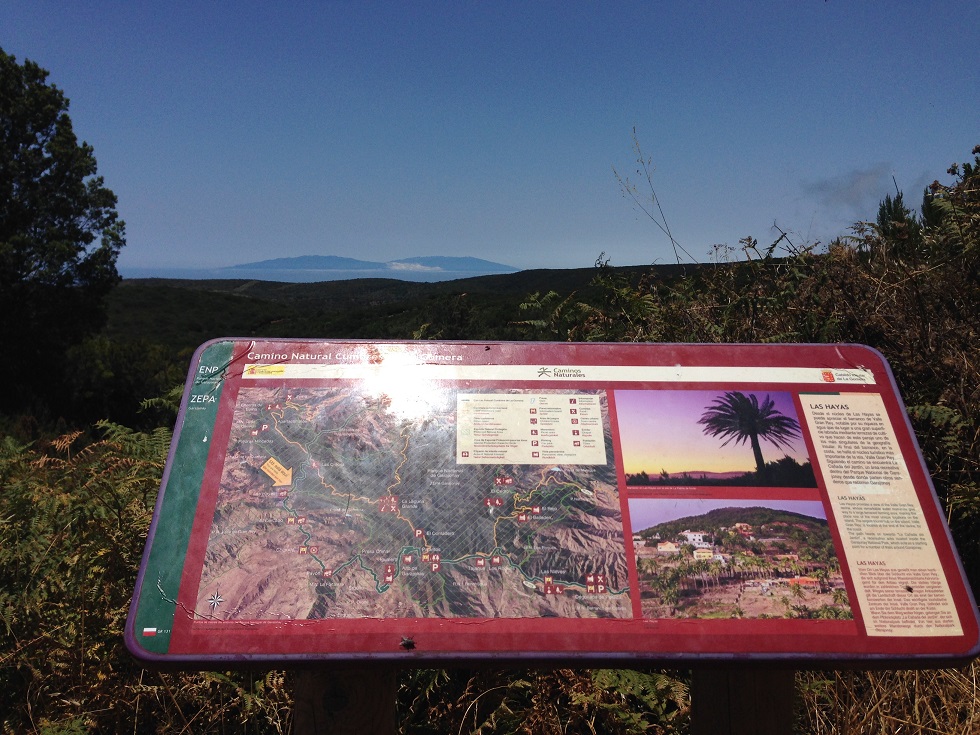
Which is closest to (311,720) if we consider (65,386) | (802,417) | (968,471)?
(802,417)

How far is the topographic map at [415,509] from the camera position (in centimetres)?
179

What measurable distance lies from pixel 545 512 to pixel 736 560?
555 mm

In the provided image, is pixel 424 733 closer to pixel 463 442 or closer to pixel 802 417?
pixel 463 442

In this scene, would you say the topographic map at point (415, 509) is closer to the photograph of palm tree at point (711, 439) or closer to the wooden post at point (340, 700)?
the photograph of palm tree at point (711, 439)

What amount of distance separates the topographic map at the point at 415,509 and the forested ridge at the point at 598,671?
93cm

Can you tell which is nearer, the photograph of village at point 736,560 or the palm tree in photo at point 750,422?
the photograph of village at point 736,560

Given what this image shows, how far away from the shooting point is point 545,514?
1.92 metres

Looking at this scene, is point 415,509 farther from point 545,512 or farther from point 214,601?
point 214,601

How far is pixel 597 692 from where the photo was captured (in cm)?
259

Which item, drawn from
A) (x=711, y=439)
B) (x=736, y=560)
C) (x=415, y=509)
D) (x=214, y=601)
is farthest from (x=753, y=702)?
(x=214, y=601)

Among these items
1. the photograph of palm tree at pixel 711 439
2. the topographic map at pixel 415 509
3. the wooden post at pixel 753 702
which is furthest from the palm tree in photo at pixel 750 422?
the wooden post at pixel 753 702

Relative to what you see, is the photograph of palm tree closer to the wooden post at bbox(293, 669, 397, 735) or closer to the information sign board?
the information sign board

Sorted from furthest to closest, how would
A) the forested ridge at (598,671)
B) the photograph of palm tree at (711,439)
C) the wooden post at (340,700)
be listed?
the forested ridge at (598,671), the photograph of palm tree at (711,439), the wooden post at (340,700)

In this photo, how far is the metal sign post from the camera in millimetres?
1734
